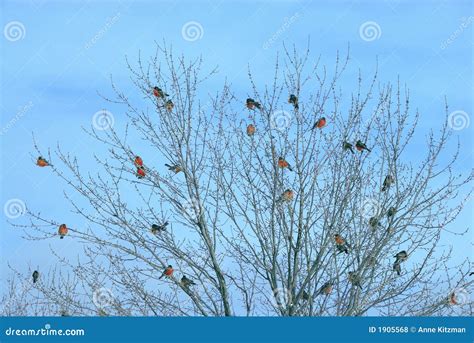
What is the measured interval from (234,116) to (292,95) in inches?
30.6

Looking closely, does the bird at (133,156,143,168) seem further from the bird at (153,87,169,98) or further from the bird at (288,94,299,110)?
the bird at (288,94,299,110)

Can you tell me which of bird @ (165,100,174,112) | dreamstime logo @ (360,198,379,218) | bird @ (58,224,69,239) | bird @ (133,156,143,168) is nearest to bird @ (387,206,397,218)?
dreamstime logo @ (360,198,379,218)

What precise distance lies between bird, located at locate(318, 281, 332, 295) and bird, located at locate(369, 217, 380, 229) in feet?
2.75

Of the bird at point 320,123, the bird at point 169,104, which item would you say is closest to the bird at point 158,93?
the bird at point 169,104

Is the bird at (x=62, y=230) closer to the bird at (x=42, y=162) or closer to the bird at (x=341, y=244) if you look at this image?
the bird at (x=42, y=162)

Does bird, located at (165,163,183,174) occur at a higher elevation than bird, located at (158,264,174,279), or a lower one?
higher

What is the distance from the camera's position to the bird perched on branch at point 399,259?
26.8 feet

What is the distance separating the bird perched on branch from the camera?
816 cm
